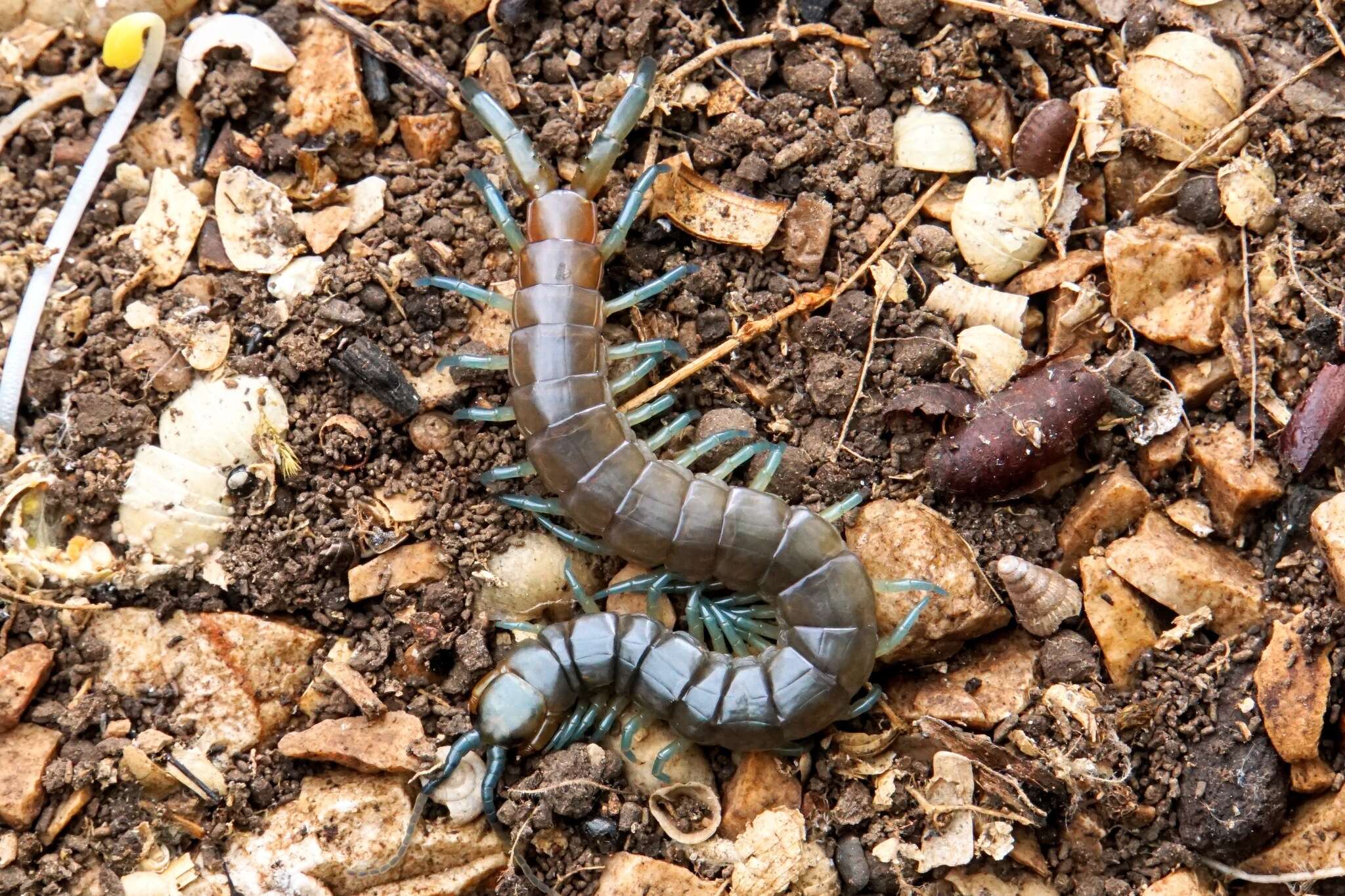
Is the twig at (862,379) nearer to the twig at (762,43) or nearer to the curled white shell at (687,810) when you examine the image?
the twig at (762,43)

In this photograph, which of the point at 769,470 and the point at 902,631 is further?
the point at 769,470

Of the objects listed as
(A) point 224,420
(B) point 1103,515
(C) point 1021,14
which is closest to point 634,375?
(A) point 224,420

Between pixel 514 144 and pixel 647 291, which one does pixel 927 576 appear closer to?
pixel 647 291

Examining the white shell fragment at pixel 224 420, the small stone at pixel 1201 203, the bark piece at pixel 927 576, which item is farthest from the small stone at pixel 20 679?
the small stone at pixel 1201 203

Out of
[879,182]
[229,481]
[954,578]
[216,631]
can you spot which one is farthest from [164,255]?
[954,578]

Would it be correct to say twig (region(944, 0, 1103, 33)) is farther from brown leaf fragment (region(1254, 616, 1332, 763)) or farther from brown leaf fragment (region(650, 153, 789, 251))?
brown leaf fragment (region(1254, 616, 1332, 763))
